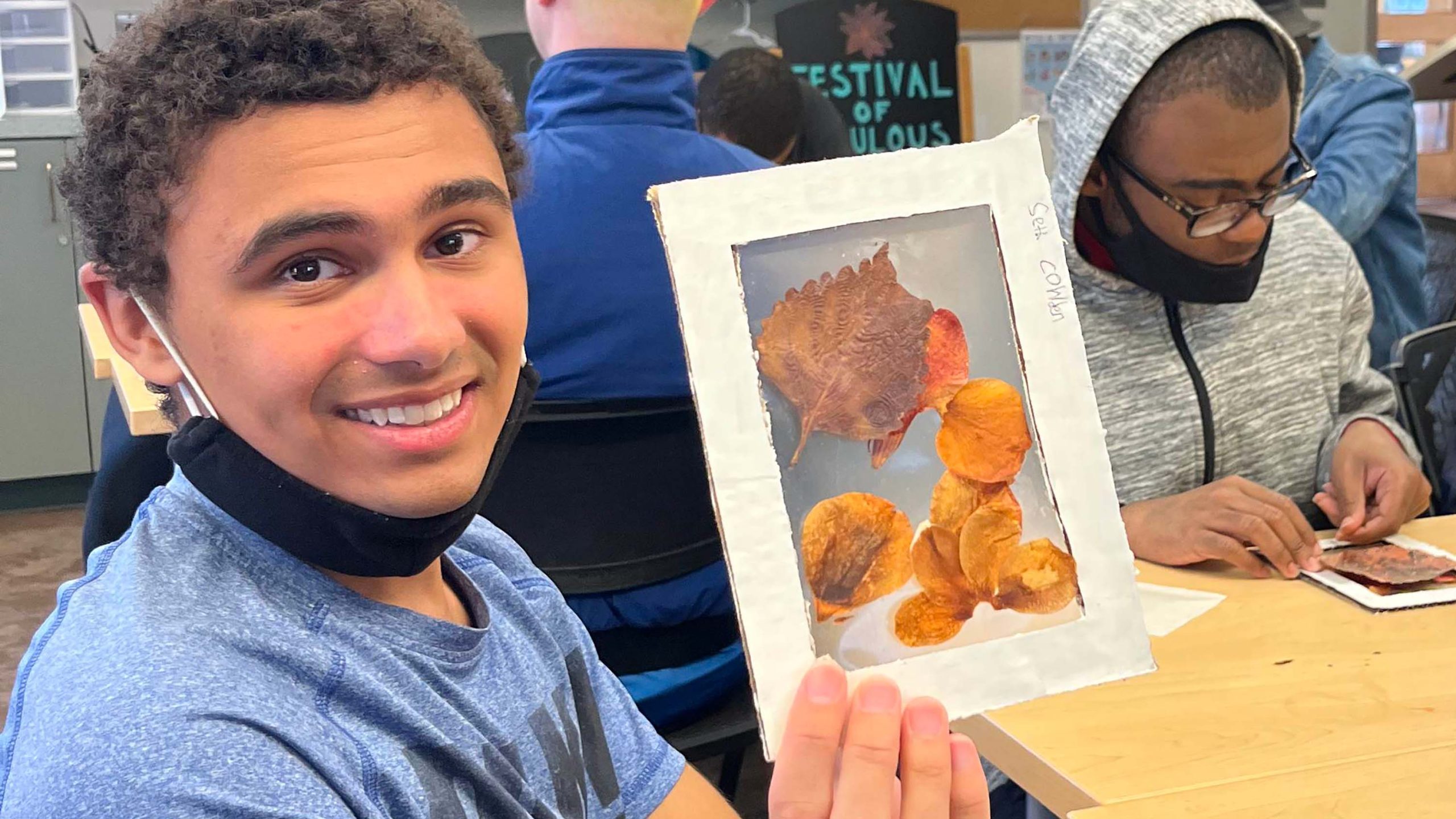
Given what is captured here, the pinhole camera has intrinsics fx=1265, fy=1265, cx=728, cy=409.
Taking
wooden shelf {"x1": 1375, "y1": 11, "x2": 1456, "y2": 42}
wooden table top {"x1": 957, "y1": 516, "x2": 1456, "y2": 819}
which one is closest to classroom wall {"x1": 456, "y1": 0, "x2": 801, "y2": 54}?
wooden shelf {"x1": 1375, "y1": 11, "x2": 1456, "y2": 42}

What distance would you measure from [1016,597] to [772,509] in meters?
0.19

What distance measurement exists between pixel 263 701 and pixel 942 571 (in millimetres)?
418

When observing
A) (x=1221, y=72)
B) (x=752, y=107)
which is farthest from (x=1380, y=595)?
(x=752, y=107)

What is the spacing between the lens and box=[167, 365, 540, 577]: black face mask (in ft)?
2.46

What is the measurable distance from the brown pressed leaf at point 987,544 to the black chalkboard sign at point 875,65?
126 inches

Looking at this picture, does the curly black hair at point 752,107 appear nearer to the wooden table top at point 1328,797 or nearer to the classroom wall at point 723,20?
the classroom wall at point 723,20

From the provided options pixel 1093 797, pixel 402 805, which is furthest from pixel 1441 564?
pixel 402 805

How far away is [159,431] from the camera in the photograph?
1670mm

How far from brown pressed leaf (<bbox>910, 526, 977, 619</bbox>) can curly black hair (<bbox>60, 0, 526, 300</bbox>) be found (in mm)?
429

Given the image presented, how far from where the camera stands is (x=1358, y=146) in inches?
98.7

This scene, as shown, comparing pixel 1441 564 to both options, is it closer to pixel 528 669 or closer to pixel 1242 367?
pixel 1242 367

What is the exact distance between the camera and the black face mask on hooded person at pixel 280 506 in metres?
0.75

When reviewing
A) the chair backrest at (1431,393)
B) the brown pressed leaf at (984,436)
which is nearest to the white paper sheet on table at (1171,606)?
the brown pressed leaf at (984,436)

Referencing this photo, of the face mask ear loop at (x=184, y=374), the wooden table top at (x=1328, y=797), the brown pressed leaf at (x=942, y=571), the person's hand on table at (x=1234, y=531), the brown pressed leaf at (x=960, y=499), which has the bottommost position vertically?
the person's hand on table at (x=1234, y=531)
